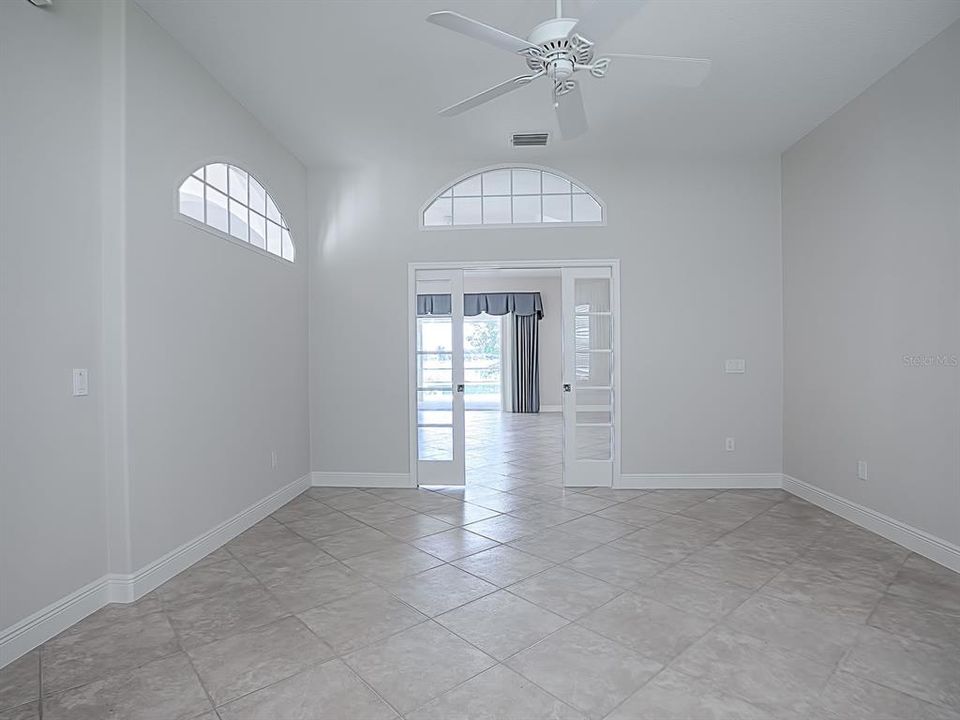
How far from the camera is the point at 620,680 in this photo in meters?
2.05

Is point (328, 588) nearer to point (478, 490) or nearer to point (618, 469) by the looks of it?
point (478, 490)

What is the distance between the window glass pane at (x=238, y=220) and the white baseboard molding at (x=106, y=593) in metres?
1.92

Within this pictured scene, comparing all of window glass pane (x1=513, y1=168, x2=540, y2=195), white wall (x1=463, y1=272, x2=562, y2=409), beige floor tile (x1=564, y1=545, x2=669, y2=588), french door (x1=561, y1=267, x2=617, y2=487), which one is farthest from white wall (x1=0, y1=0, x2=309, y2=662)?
white wall (x1=463, y1=272, x2=562, y2=409)

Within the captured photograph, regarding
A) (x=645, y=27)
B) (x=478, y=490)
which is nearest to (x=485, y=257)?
(x=478, y=490)

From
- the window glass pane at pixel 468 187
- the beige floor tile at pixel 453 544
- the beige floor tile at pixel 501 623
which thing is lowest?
the beige floor tile at pixel 453 544

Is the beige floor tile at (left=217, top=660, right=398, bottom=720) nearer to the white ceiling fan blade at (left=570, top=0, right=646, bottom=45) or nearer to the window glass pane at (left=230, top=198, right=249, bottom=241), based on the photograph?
the white ceiling fan blade at (left=570, top=0, right=646, bottom=45)

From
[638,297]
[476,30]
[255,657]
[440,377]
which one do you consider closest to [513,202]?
[638,297]

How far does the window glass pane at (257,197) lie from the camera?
404 cm

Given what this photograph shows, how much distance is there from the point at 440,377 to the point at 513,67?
272 cm

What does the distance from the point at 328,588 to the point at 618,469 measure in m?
2.96

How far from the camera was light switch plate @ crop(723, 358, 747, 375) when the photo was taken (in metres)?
4.93

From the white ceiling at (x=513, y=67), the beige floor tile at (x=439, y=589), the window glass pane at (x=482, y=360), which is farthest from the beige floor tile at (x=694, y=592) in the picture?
the window glass pane at (x=482, y=360)

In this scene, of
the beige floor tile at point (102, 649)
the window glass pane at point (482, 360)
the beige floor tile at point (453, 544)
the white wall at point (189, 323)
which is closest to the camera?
the beige floor tile at point (102, 649)

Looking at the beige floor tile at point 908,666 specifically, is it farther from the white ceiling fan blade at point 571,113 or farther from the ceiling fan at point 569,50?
the white ceiling fan blade at point 571,113
